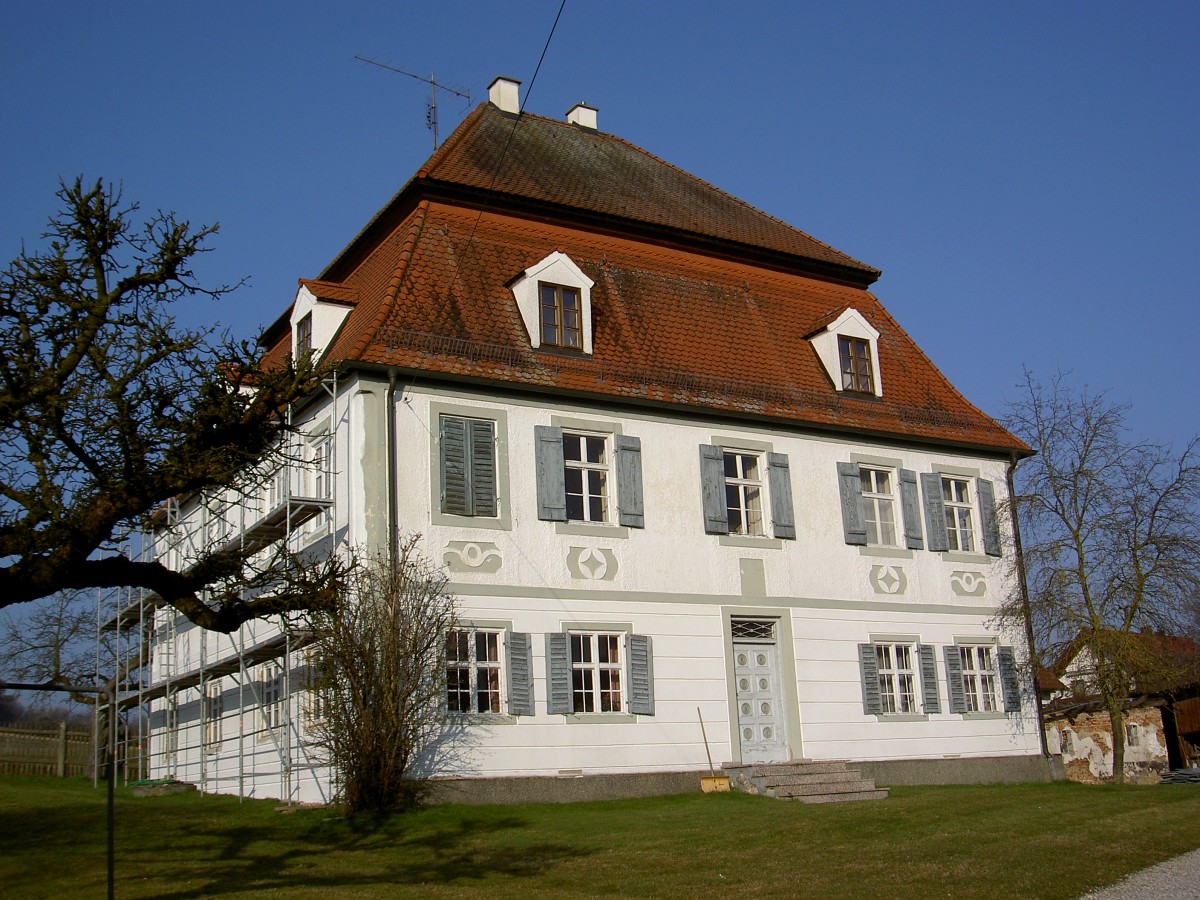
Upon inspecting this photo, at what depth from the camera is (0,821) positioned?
1689cm

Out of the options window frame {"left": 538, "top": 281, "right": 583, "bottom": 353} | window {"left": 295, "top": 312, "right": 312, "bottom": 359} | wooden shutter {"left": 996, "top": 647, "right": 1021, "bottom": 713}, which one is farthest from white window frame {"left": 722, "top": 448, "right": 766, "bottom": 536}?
window {"left": 295, "top": 312, "right": 312, "bottom": 359}

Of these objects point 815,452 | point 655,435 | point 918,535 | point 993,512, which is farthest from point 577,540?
point 993,512

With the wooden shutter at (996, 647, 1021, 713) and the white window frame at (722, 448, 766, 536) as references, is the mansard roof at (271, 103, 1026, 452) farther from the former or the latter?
the wooden shutter at (996, 647, 1021, 713)

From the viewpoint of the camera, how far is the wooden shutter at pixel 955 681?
2347cm

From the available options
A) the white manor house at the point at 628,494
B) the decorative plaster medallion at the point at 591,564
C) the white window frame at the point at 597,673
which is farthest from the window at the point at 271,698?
the decorative plaster medallion at the point at 591,564

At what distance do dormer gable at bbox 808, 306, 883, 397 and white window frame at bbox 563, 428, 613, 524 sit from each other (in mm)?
5471

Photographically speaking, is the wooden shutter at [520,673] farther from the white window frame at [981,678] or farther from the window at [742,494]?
the white window frame at [981,678]

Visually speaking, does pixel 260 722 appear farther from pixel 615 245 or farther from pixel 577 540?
pixel 615 245

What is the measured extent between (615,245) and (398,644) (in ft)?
30.0

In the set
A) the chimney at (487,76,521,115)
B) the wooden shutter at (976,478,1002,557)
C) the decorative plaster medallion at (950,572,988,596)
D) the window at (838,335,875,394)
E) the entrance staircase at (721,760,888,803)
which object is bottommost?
the entrance staircase at (721,760,888,803)

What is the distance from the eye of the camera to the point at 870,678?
73.8ft

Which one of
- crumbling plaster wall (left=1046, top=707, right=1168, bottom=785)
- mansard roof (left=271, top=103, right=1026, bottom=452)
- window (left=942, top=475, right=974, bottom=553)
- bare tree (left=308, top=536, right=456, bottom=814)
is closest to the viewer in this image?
bare tree (left=308, top=536, right=456, bottom=814)

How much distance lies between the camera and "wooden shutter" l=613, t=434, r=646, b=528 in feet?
67.3

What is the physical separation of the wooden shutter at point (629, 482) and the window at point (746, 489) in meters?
1.30
